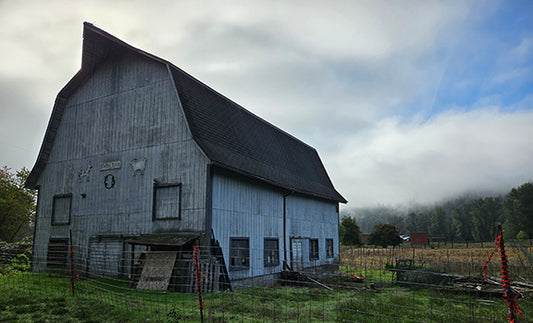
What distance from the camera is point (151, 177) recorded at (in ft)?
54.3

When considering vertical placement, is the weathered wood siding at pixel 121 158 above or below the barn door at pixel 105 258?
above

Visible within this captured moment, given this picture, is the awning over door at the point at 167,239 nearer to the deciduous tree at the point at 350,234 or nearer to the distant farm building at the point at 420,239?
the deciduous tree at the point at 350,234

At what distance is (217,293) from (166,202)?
461 cm

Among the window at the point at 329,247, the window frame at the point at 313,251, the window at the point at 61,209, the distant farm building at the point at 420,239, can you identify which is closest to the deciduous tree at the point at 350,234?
the distant farm building at the point at 420,239

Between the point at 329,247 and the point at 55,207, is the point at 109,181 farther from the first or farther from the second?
the point at 329,247

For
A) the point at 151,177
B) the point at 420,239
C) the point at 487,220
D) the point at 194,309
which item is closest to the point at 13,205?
the point at 151,177

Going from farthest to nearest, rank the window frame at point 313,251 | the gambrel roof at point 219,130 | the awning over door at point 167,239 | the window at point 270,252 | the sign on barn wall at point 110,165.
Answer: the window frame at point 313,251
the window at point 270,252
the sign on barn wall at point 110,165
the gambrel roof at point 219,130
the awning over door at point 167,239

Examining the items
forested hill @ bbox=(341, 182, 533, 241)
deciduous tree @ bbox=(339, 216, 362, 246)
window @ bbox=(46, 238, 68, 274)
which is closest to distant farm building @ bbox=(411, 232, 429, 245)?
forested hill @ bbox=(341, 182, 533, 241)

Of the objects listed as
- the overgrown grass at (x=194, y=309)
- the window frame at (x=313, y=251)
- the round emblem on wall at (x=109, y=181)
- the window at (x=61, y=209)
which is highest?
the round emblem on wall at (x=109, y=181)

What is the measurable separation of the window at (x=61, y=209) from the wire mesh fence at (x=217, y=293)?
1.27 meters

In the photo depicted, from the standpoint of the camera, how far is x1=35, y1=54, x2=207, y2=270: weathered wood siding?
15.8 m

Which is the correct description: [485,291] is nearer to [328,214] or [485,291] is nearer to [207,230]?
[207,230]

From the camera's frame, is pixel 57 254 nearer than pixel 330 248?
Yes

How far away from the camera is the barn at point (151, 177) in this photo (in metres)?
15.4
